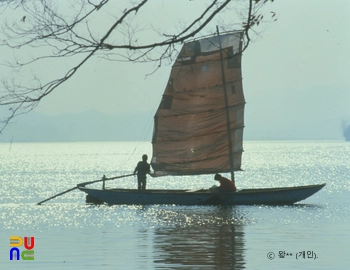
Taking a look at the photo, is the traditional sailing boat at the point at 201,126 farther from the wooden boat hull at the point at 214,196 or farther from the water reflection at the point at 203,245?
the water reflection at the point at 203,245

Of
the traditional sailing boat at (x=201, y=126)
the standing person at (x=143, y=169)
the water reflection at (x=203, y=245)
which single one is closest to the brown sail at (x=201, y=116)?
the traditional sailing boat at (x=201, y=126)

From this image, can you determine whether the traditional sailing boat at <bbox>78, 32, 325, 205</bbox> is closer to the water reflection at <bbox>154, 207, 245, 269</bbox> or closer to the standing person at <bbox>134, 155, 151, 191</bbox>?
the standing person at <bbox>134, 155, 151, 191</bbox>

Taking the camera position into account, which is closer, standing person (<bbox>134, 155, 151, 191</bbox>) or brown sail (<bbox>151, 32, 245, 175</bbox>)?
standing person (<bbox>134, 155, 151, 191</bbox>)

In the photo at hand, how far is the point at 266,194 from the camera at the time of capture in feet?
119

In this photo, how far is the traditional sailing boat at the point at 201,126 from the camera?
3647cm

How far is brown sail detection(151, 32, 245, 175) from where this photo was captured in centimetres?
3659

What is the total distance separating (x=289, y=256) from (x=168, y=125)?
1799cm

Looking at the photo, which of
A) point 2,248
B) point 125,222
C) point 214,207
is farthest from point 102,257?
point 214,207

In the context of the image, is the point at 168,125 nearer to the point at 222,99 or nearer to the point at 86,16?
the point at 222,99

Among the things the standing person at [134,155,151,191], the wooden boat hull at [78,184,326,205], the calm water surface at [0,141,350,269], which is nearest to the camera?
the calm water surface at [0,141,350,269]

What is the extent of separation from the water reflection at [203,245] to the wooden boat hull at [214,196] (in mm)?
3091

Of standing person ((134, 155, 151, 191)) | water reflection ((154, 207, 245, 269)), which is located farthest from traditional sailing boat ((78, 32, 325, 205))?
water reflection ((154, 207, 245, 269))

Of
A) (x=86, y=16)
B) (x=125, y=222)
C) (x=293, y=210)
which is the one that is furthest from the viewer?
(x=293, y=210)

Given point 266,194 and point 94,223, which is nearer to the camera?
point 94,223
